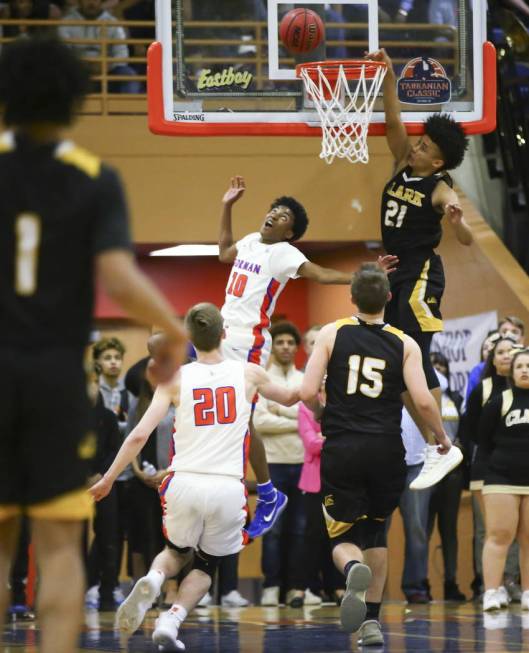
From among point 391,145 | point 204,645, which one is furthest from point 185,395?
point 391,145

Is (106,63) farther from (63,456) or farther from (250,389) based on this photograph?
(63,456)

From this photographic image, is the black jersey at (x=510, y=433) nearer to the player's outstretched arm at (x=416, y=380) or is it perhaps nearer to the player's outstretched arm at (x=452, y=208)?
the player's outstretched arm at (x=452, y=208)

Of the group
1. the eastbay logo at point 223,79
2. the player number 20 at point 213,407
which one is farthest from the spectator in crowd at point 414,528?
the player number 20 at point 213,407

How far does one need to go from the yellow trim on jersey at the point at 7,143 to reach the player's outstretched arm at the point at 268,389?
3.65 metres

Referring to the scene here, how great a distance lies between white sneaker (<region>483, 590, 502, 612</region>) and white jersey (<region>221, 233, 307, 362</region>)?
9.06ft

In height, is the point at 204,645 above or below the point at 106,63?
below

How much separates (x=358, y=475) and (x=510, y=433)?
3.35 m

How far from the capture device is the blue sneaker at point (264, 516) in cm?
883

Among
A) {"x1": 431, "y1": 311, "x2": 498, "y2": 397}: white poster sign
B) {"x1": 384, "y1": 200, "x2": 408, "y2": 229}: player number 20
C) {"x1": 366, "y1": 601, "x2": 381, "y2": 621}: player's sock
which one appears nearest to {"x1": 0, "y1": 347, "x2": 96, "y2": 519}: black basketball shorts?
{"x1": 366, "y1": 601, "x2": 381, "y2": 621}: player's sock

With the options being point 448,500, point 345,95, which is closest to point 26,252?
point 345,95

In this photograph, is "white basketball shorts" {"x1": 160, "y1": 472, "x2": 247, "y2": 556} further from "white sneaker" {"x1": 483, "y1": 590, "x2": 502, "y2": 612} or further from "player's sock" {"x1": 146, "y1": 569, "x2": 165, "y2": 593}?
"white sneaker" {"x1": 483, "y1": 590, "x2": 502, "y2": 612}

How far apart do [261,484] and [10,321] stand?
17.4 feet

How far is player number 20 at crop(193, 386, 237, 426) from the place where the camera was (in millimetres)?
7605

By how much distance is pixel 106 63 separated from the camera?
15.9 meters
